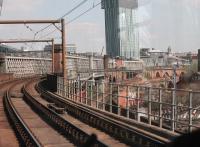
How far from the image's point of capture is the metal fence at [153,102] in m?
11.0

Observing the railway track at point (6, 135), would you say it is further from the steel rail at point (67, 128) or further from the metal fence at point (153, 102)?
the metal fence at point (153, 102)

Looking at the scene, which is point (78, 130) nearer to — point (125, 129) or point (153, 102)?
point (125, 129)

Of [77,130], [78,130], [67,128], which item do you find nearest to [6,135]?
[67,128]

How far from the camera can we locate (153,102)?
40.5 ft

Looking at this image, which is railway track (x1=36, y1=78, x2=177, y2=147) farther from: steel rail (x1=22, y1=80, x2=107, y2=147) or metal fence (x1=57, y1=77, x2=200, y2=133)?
steel rail (x1=22, y1=80, x2=107, y2=147)

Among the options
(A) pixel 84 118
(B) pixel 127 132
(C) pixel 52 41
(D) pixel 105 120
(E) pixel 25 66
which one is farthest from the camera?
(E) pixel 25 66

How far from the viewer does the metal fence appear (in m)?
11.0

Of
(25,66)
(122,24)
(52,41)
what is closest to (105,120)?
(122,24)

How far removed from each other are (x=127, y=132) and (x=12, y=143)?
3891 millimetres

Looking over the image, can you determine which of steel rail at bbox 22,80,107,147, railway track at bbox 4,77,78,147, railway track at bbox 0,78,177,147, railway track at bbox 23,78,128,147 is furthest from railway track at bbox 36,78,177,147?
railway track at bbox 4,77,78,147

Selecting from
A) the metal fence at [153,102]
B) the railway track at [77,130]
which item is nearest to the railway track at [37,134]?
the railway track at [77,130]

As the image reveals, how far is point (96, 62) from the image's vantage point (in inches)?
4168

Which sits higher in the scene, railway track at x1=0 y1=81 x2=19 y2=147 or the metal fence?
the metal fence

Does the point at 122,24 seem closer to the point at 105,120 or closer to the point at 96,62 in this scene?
the point at 105,120
